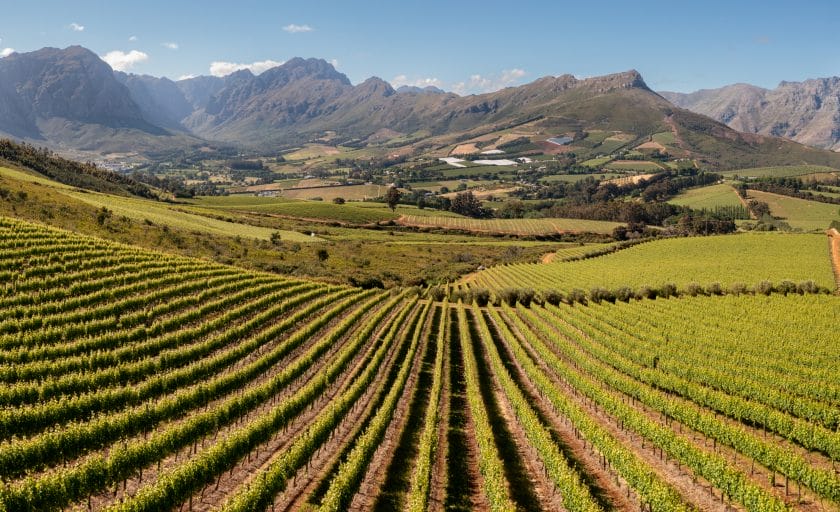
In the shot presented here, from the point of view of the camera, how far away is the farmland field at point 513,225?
174000mm

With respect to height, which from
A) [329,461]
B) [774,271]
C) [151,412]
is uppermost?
[774,271]

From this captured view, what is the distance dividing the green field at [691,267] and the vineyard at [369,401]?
627 inches

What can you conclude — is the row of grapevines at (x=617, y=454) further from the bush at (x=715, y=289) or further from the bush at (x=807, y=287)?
the bush at (x=807, y=287)

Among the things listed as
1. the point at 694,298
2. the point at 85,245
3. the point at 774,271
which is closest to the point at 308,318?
the point at 85,245

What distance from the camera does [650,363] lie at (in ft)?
128

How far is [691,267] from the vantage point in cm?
7919

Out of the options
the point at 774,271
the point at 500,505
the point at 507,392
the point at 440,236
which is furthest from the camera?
the point at 440,236

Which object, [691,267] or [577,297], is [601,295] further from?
[691,267]

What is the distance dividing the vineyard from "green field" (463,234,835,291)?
15.9 metres

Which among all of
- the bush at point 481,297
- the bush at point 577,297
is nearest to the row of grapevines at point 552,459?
the bush at point 577,297

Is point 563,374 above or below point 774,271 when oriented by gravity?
below

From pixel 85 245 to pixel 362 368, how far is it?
104 ft

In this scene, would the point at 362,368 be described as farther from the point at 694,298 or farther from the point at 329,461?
the point at 694,298

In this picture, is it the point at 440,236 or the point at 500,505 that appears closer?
the point at 500,505
